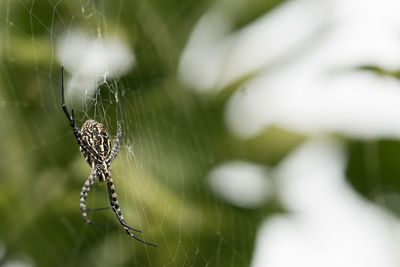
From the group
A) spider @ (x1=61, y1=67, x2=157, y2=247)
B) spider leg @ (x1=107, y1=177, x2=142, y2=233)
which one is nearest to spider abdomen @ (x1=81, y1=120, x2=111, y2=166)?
spider @ (x1=61, y1=67, x2=157, y2=247)

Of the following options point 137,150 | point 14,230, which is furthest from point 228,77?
point 14,230

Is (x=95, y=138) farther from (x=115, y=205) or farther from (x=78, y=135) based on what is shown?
(x=115, y=205)

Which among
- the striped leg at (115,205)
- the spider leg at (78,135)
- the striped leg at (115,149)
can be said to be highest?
the spider leg at (78,135)

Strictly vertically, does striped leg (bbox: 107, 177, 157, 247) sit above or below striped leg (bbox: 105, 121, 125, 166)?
below

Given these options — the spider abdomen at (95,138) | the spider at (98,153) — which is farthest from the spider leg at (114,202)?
the spider abdomen at (95,138)

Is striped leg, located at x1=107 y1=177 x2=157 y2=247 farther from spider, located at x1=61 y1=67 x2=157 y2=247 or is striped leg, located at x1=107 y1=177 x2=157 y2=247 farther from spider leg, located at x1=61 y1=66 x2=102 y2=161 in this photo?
spider leg, located at x1=61 y1=66 x2=102 y2=161

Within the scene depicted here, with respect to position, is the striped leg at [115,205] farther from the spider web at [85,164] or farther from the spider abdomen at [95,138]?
the spider abdomen at [95,138]
